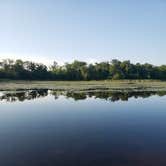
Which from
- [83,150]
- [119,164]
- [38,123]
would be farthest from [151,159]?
[38,123]

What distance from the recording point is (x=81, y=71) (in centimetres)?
8688

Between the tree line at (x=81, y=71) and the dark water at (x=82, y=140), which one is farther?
the tree line at (x=81, y=71)

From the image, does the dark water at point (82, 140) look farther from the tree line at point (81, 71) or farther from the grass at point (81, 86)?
the tree line at point (81, 71)

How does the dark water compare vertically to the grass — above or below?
below

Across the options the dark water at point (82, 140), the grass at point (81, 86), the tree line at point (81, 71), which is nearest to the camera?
the dark water at point (82, 140)

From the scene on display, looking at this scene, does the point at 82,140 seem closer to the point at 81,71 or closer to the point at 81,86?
the point at 81,86

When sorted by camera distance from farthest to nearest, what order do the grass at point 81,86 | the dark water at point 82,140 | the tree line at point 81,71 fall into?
the tree line at point 81,71 < the grass at point 81,86 < the dark water at point 82,140

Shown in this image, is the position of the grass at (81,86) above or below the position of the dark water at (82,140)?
above

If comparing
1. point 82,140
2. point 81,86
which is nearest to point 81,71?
point 81,86

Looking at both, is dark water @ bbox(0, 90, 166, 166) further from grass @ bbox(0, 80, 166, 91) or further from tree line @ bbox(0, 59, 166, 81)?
tree line @ bbox(0, 59, 166, 81)

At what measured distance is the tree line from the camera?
7744 cm

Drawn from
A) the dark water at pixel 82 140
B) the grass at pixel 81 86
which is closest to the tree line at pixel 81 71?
the grass at pixel 81 86

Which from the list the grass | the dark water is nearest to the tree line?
the grass

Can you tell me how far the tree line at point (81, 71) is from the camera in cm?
7744
